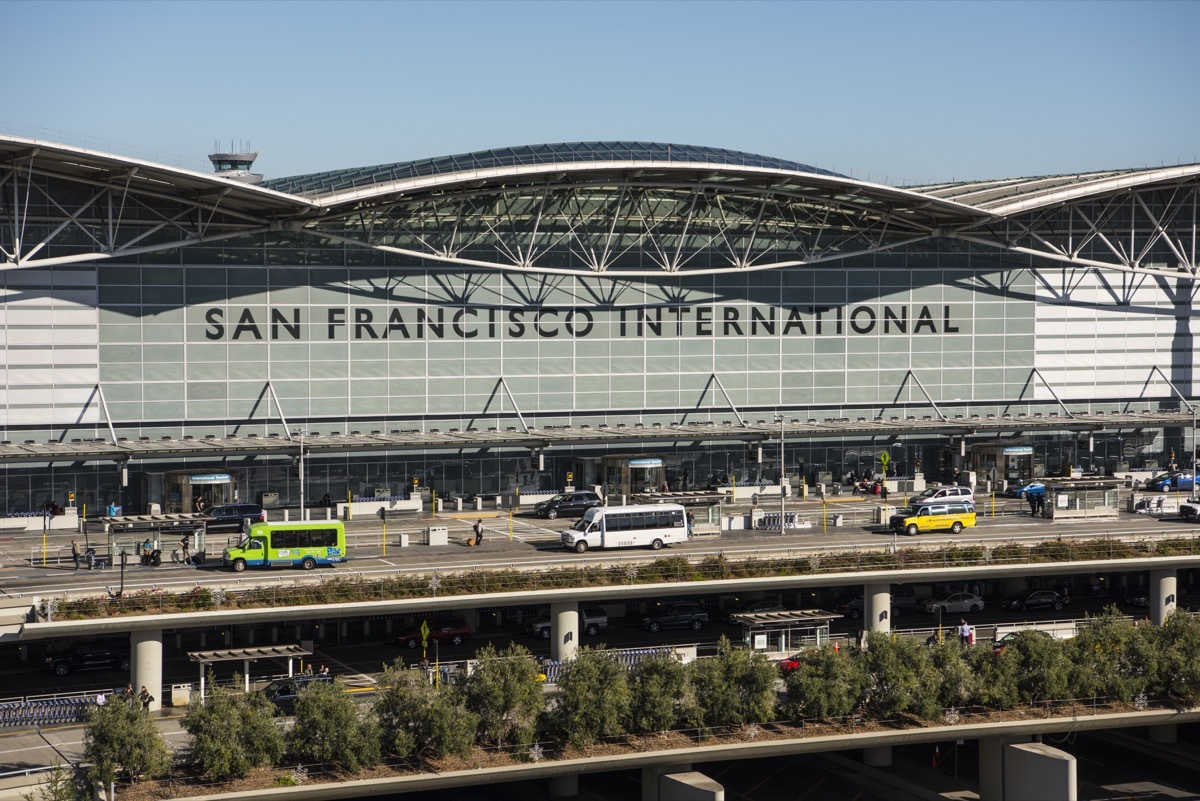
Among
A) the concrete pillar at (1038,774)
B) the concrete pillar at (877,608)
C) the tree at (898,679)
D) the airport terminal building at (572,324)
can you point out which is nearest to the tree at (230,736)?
the tree at (898,679)

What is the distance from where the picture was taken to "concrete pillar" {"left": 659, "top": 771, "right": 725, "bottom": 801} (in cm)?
5012

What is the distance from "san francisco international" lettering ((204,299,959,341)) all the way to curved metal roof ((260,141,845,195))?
23.6ft

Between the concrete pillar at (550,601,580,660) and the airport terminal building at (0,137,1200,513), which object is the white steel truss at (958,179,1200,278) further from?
the concrete pillar at (550,601,580,660)

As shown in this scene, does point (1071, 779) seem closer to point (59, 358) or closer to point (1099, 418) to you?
point (1099, 418)

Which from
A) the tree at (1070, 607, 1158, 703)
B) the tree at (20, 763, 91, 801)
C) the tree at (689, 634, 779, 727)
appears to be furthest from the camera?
the tree at (1070, 607, 1158, 703)

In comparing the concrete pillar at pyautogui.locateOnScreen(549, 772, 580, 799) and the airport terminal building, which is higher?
the airport terminal building

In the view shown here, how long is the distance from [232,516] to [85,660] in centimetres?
1654

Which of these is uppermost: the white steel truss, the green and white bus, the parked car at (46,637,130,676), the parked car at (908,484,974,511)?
the white steel truss

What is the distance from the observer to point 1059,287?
318 ft

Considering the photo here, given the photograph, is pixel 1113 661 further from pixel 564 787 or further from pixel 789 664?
pixel 564 787

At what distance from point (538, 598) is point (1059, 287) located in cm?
5132

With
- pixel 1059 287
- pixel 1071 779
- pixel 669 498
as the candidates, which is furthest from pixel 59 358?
pixel 1059 287

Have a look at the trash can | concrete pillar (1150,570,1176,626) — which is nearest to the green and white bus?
the trash can

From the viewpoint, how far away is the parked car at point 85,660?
2243 inches
